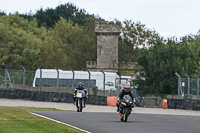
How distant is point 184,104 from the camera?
118 ft

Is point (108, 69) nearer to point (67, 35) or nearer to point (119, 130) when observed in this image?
point (67, 35)

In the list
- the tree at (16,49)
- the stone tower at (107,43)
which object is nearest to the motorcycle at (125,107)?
the tree at (16,49)

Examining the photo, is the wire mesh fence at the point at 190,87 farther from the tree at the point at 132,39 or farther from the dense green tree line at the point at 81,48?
the tree at the point at 132,39

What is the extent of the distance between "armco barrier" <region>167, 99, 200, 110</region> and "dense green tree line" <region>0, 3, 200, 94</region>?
19.3m

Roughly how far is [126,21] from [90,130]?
83535mm

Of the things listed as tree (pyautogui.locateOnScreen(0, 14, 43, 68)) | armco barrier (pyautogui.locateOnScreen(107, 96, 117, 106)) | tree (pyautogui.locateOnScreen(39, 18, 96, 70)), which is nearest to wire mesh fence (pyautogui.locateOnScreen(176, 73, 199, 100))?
armco barrier (pyautogui.locateOnScreen(107, 96, 117, 106))

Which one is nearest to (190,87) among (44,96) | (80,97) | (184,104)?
(184,104)

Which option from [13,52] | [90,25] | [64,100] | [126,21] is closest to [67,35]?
[90,25]

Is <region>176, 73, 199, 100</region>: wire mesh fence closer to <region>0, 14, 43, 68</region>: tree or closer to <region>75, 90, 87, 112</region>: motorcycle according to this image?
<region>75, 90, 87, 112</region>: motorcycle

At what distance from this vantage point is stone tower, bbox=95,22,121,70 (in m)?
83.6

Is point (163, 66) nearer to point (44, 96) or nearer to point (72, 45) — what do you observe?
point (44, 96)

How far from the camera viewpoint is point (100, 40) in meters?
84.6

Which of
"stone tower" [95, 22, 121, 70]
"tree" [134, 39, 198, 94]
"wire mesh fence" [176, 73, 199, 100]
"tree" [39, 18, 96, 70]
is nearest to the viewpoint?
"wire mesh fence" [176, 73, 199, 100]

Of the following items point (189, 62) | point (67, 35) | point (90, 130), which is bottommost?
point (90, 130)
